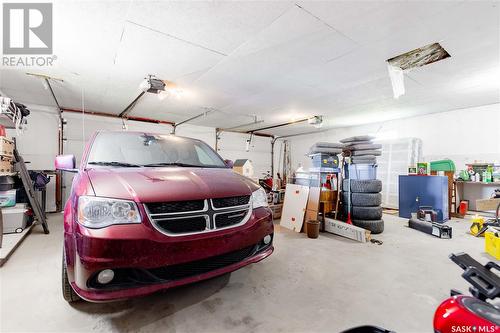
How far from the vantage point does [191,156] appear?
7.83 ft

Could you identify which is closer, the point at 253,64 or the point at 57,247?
the point at 57,247

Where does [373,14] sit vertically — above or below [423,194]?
above

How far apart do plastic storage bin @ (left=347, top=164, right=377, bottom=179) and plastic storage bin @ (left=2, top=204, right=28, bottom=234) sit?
542cm

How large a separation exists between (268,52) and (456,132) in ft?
19.2

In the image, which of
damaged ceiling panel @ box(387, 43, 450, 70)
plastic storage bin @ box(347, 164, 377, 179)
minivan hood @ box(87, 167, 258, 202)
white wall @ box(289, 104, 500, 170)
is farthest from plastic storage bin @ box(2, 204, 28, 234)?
white wall @ box(289, 104, 500, 170)

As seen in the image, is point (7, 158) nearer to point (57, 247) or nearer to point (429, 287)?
point (57, 247)

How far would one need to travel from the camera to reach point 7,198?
358cm

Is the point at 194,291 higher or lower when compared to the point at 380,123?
lower

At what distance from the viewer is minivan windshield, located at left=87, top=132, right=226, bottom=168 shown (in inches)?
75.4

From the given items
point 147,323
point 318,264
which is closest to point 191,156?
point 147,323

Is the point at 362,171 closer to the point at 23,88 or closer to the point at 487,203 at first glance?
the point at 487,203

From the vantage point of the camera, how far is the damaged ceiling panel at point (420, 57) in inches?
115

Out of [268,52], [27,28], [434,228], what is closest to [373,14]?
[268,52]

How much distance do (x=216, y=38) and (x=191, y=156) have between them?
147 cm
